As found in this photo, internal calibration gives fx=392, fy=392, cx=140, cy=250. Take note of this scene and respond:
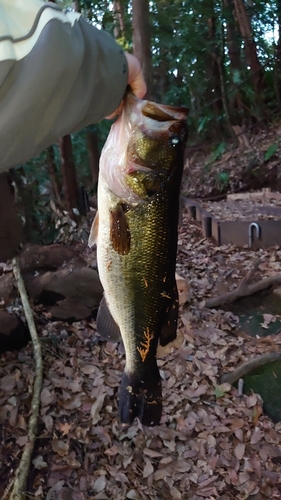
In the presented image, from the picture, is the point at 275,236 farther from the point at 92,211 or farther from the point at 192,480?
the point at 192,480

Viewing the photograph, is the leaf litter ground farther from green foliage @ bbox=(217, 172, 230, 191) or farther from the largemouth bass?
green foliage @ bbox=(217, 172, 230, 191)

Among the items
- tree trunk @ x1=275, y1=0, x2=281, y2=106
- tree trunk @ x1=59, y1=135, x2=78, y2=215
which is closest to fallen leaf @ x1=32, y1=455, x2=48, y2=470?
tree trunk @ x1=59, y1=135, x2=78, y2=215

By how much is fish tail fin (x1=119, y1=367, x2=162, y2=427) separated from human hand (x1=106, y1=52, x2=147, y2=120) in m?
1.32

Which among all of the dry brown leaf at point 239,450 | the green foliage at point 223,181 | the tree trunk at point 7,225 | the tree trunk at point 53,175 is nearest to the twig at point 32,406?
the tree trunk at point 7,225

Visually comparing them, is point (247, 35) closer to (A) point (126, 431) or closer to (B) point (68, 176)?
(B) point (68, 176)

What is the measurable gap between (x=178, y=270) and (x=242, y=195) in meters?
4.25

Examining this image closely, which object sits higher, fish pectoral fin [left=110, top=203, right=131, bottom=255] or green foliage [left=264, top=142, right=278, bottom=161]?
green foliage [left=264, top=142, right=278, bottom=161]

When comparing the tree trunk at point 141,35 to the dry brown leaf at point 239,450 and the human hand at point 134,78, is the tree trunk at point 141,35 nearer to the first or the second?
the human hand at point 134,78

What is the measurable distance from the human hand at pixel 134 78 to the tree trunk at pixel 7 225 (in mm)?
3358

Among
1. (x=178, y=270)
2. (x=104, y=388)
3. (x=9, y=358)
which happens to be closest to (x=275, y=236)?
(x=178, y=270)

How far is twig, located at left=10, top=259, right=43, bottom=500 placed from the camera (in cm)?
254

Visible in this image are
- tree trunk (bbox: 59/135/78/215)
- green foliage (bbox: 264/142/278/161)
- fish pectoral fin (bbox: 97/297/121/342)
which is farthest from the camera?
green foliage (bbox: 264/142/278/161)

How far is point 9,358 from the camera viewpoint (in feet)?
11.8

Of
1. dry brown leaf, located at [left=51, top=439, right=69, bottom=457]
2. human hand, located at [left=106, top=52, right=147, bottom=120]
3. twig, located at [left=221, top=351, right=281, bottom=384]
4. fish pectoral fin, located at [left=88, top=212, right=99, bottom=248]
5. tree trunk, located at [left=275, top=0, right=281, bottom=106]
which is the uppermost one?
tree trunk, located at [left=275, top=0, right=281, bottom=106]
